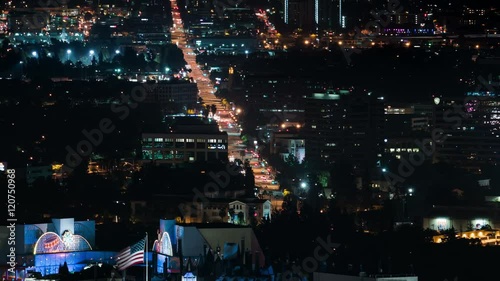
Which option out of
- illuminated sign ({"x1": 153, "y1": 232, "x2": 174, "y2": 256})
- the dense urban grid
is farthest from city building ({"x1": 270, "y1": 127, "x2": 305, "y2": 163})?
illuminated sign ({"x1": 153, "y1": 232, "x2": 174, "y2": 256})

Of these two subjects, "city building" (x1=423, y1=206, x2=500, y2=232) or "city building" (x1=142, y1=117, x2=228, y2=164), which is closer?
"city building" (x1=423, y1=206, x2=500, y2=232)

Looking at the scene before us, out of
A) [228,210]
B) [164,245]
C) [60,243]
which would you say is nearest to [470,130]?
[228,210]

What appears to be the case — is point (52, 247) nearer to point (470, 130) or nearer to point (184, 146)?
point (184, 146)

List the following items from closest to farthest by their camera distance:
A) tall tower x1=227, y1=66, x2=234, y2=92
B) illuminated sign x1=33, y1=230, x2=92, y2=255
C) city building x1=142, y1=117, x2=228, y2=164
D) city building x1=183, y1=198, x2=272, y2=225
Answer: illuminated sign x1=33, y1=230, x2=92, y2=255
city building x1=183, y1=198, x2=272, y2=225
city building x1=142, y1=117, x2=228, y2=164
tall tower x1=227, y1=66, x2=234, y2=92

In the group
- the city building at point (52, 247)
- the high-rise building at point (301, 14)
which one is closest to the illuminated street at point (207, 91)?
the high-rise building at point (301, 14)

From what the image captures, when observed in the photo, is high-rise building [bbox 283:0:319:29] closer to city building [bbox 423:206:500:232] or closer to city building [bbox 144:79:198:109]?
city building [bbox 144:79:198:109]
